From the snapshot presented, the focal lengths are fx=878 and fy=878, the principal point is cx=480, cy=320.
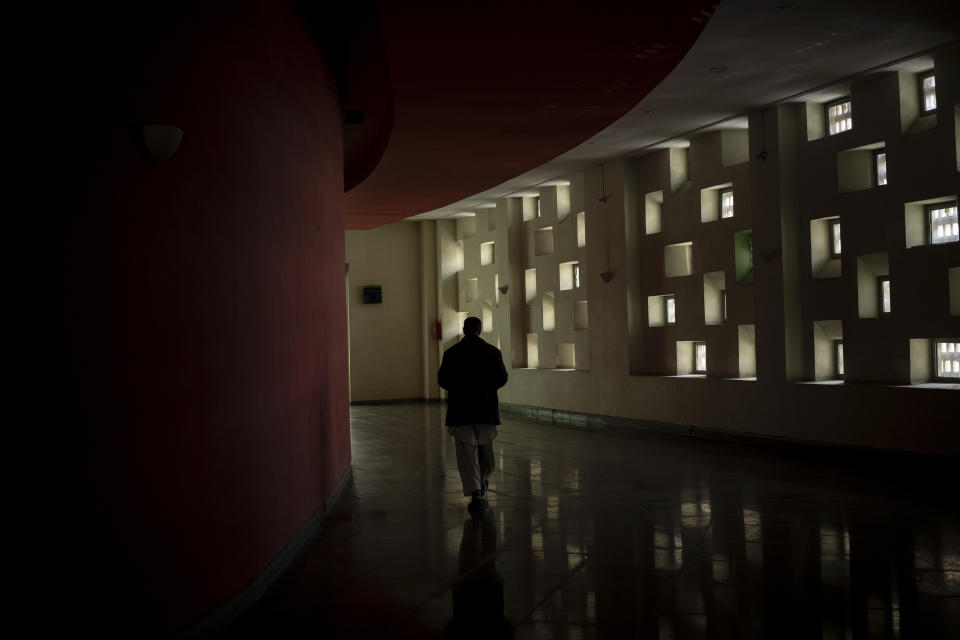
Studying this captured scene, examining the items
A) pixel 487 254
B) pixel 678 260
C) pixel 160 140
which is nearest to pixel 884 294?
pixel 678 260

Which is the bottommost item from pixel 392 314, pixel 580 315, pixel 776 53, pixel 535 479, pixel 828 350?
pixel 535 479

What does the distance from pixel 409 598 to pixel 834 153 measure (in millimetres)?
7590

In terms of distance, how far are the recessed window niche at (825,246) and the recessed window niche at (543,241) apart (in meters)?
6.59

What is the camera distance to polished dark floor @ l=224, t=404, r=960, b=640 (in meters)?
4.19

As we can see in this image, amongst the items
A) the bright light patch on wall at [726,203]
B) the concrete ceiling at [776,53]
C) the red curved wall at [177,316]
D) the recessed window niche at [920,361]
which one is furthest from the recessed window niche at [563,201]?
the red curved wall at [177,316]

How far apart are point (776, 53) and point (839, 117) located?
88.0 inches

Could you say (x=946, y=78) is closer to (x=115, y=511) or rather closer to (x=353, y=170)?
(x=353, y=170)

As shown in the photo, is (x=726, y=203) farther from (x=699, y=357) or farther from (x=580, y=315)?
(x=580, y=315)

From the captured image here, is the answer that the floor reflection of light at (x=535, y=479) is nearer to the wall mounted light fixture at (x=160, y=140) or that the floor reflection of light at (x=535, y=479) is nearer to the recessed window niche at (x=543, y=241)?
the wall mounted light fixture at (x=160, y=140)

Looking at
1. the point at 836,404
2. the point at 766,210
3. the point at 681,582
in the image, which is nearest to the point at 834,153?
the point at 766,210

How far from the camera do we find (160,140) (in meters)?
3.55

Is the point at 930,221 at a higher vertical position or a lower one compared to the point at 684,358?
higher

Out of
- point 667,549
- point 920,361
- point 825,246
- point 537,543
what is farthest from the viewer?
point 825,246

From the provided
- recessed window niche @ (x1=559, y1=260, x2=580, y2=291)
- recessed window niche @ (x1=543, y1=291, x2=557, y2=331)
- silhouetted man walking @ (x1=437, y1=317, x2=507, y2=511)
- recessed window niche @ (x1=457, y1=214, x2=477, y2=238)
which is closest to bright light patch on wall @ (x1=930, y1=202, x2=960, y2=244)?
silhouetted man walking @ (x1=437, y1=317, x2=507, y2=511)
